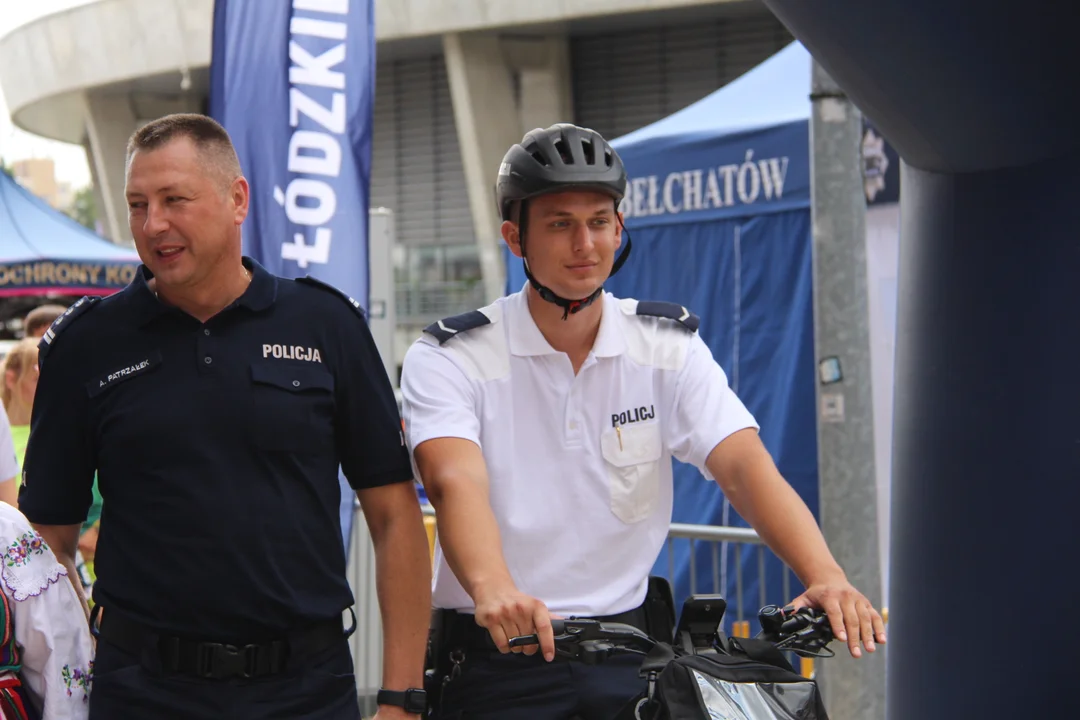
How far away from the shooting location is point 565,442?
2.88 metres

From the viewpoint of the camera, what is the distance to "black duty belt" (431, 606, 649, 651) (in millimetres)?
2836

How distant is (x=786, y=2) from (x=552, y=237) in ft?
2.71

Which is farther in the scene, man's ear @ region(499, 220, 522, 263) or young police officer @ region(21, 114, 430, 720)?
man's ear @ region(499, 220, 522, 263)

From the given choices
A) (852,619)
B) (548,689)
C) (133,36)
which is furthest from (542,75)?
(852,619)

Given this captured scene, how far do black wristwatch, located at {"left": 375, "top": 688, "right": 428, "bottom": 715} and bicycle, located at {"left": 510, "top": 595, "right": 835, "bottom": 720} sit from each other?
1.77ft

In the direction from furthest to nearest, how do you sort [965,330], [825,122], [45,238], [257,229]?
[45,238] → [257,229] → [825,122] → [965,330]

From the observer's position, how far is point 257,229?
6.11 m

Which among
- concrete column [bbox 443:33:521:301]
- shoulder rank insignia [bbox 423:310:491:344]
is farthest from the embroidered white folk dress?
concrete column [bbox 443:33:521:301]

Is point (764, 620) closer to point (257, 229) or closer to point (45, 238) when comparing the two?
point (257, 229)

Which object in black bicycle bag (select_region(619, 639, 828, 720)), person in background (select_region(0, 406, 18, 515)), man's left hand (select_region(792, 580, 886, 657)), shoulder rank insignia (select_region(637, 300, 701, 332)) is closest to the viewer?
black bicycle bag (select_region(619, 639, 828, 720))

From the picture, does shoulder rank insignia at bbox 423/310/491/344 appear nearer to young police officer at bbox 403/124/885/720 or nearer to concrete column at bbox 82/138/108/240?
young police officer at bbox 403/124/885/720

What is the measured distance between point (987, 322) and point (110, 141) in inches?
1459

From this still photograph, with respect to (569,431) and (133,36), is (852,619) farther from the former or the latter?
(133,36)

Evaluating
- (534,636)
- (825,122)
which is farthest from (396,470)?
(825,122)
